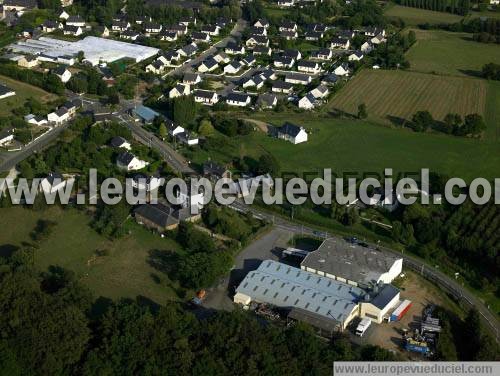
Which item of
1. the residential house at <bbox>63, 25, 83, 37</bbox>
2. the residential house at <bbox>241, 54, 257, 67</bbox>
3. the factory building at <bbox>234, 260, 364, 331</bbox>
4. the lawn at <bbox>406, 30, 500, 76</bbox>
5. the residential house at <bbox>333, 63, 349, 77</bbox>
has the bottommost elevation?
the lawn at <bbox>406, 30, 500, 76</bbox>

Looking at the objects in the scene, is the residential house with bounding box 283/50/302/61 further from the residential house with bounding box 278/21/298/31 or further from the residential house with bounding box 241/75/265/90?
the residential house with bounding box 278/21/298/31

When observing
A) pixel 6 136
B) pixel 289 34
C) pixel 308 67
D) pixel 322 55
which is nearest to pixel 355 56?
pixel 322 55

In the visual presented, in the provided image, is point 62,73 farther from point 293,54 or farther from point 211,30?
point 293,54

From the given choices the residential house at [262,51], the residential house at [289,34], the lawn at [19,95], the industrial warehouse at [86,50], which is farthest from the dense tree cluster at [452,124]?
the lawn at [19,95]

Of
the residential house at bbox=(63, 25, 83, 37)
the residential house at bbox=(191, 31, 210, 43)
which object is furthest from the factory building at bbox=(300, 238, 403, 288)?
the residential house at bbox=(63, 25, 83, 37)

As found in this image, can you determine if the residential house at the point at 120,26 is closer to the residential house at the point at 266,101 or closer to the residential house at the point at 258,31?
the residential house at the point at 258,31

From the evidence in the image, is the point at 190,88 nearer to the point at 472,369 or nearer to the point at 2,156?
the point at 2,156

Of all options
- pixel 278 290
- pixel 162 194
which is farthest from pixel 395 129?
pixel 278 290
